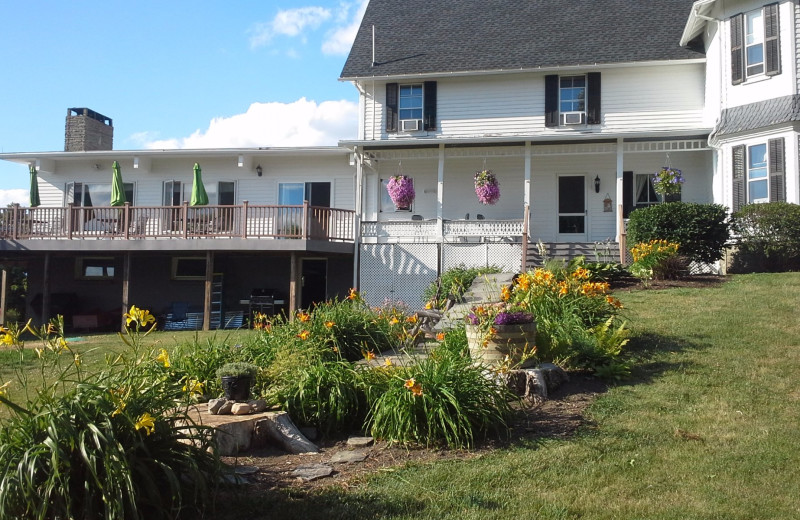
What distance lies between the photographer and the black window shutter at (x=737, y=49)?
52.6 feet

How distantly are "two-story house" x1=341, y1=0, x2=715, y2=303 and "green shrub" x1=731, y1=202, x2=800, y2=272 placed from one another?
3.27m

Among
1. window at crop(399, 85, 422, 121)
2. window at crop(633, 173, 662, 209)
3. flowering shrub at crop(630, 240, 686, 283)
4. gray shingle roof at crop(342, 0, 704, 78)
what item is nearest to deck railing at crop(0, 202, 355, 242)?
window at crop(399, 85, 422, 121)

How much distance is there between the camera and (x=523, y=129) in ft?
63.0

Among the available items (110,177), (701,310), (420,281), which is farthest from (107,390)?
(110,177)

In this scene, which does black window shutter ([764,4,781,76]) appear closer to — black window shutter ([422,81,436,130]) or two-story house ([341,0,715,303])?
two-story house ([341,0,715,303])

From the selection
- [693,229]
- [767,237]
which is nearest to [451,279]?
[693,229]

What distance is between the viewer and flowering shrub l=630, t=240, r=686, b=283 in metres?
12.6

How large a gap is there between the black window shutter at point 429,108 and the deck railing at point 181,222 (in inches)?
151

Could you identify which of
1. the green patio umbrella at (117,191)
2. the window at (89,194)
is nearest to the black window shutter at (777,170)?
the green patio umbrella at (117,191)

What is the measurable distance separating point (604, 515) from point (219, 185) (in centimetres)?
1826

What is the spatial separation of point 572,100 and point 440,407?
15.2 metres

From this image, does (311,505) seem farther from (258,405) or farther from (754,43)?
(754,43)

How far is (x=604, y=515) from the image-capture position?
427 cm

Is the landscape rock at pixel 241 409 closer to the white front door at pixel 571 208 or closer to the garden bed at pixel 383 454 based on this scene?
the garden bed at pixel 383 454
